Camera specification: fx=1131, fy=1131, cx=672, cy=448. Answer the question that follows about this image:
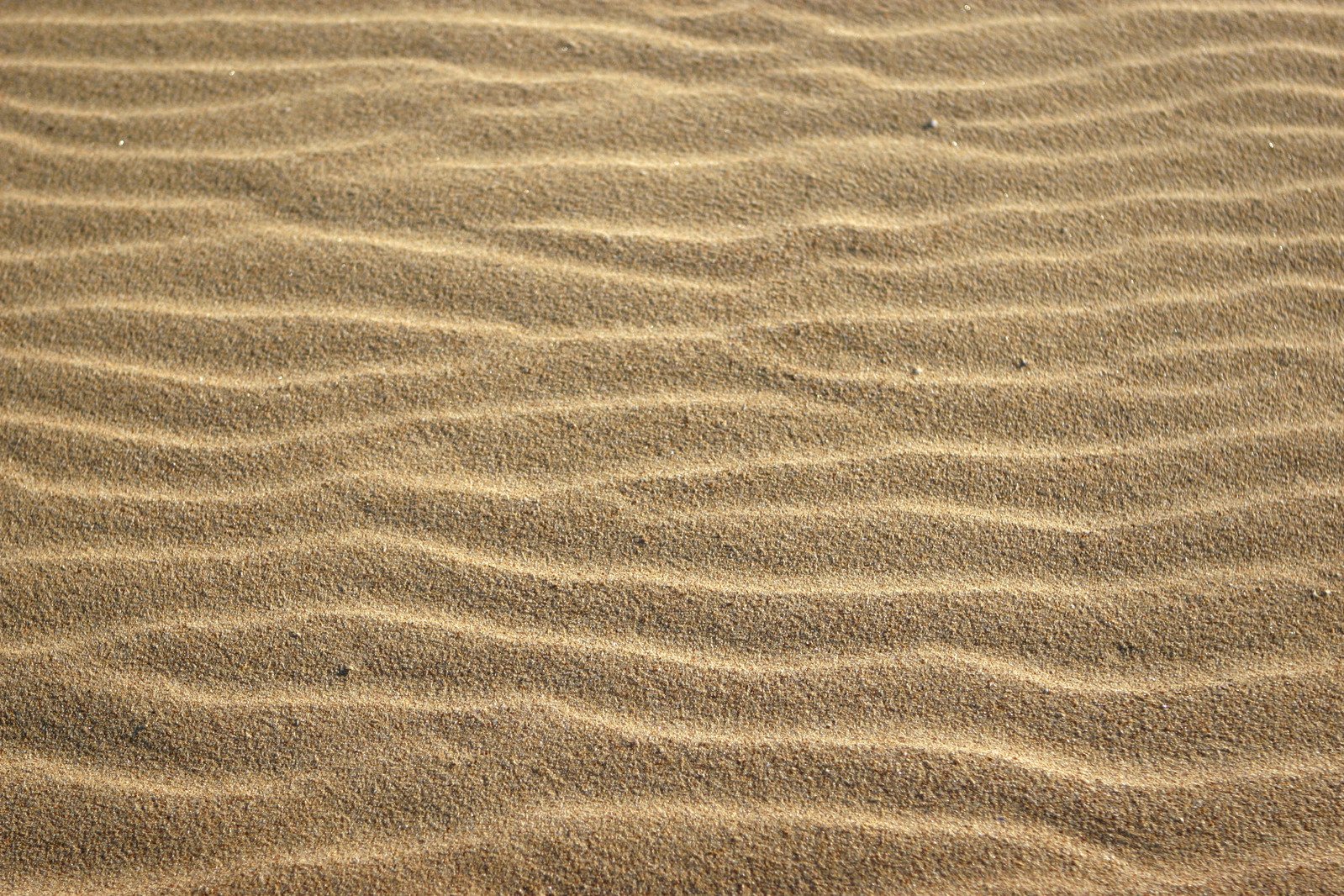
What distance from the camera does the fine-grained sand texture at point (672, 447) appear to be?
1.92 meters

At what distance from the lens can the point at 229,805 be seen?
6.30 ft

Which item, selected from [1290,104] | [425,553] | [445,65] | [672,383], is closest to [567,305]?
[672,383]

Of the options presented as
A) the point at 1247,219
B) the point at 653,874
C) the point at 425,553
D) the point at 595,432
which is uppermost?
the point at 1247,219

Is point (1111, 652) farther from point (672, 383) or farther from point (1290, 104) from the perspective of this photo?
point (1290, 104)

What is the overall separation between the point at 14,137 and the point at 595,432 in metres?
1.68

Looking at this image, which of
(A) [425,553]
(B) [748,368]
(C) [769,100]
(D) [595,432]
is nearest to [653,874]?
(A) [425,553]

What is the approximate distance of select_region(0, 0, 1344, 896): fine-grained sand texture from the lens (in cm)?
192

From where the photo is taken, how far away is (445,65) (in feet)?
9.39

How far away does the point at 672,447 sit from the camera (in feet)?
7.50

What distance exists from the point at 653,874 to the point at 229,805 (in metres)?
0.73

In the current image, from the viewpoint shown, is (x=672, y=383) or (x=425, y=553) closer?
(x=425, y=553)

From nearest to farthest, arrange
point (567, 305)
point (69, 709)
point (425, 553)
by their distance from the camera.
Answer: point (69, 709), point (425, 553), point (567, 305)

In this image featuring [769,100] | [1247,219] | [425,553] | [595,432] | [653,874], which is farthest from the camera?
[769,100]

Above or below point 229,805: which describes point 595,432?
above
